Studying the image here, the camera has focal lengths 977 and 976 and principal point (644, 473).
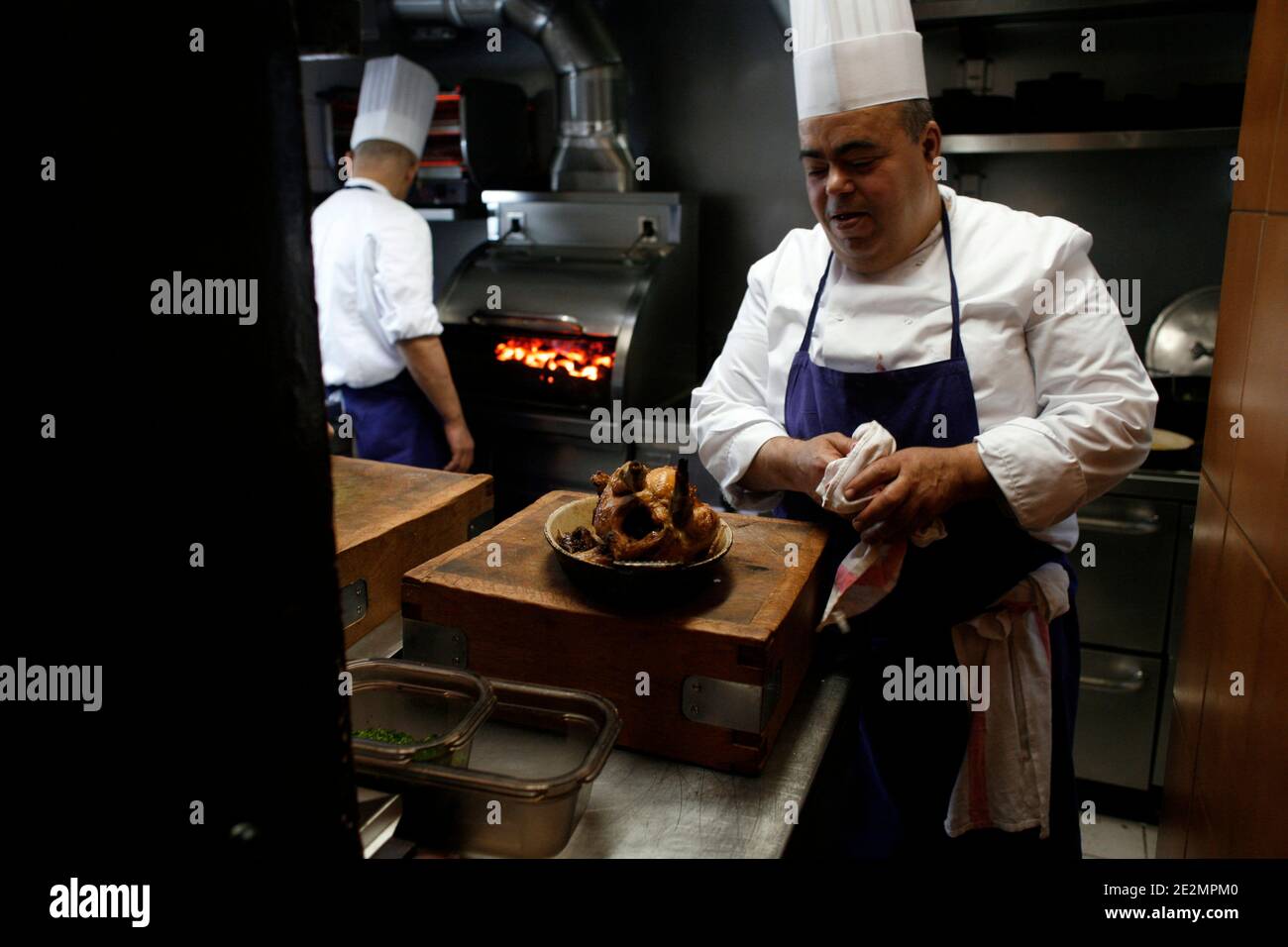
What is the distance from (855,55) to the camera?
1.81 meters

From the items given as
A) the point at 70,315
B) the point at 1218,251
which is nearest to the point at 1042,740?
the point at 70,315

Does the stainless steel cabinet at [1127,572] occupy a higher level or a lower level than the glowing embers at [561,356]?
lower

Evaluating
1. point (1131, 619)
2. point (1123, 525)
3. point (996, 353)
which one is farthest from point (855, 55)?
point (1131, 619)

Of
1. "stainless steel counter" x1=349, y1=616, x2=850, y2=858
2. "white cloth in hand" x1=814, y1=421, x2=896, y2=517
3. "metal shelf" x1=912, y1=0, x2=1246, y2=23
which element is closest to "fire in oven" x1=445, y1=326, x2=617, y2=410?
"metal shelf" x1=912, y1=0, x2=1246, y2=23

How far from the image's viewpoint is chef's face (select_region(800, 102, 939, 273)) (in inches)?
68.9

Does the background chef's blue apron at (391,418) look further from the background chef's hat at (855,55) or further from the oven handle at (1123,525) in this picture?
the oven handle at (1123,525)

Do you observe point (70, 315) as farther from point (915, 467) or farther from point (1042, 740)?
point (1042, 740)

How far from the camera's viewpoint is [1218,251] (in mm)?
3584

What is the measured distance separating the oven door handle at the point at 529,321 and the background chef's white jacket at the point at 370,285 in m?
0.31

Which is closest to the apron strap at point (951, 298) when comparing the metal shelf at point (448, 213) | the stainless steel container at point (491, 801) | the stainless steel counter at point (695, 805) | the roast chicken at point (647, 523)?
the roast chicken at point (647, 523)

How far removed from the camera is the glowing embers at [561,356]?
3.71m

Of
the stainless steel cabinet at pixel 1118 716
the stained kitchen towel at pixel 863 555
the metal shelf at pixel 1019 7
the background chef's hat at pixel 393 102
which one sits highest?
the metal shelf at pixel 1019 7

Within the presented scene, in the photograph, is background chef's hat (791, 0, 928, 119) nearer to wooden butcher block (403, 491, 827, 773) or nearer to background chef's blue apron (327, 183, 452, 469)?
wooden butcher block (403, 491, 827, 773)
